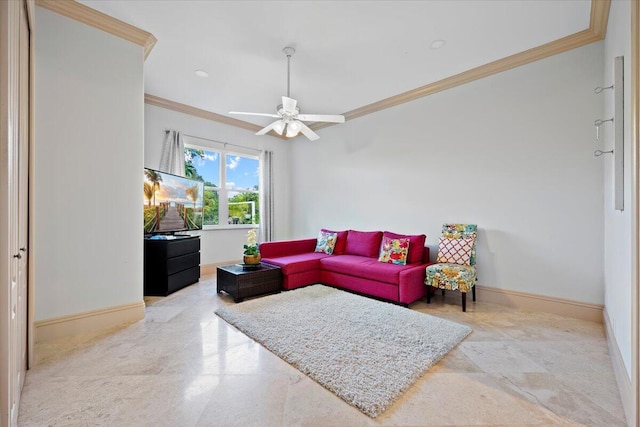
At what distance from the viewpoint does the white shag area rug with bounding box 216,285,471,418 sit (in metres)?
1.80

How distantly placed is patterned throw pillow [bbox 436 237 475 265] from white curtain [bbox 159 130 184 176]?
4233 millimetres

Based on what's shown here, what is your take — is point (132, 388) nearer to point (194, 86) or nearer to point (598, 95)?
point (194, 86)

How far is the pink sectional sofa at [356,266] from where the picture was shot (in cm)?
337

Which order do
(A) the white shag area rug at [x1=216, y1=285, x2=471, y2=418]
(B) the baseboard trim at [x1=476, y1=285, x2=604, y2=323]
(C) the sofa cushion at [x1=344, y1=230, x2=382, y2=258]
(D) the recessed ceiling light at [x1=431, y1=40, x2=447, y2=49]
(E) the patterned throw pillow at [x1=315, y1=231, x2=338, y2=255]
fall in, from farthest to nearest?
1. (E) the patterned throw pillow at [x1=315, y1=231, x2=338, y2=255]
2. (C) the sofa cushion at [x1=344, y1=230, x2=382, y2=258]
3. (D) the recessed ceiling light at [x1=431, y1=40, x2=447, y2=49]
4. (B) the baseboard trim at [x1=476, y1=285, x2=604, y2=323]
5. (A) the white shag area rug at [x1=216, y1=285, x2=471, y2=418]

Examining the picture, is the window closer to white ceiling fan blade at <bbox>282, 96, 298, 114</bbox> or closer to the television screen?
the television screen

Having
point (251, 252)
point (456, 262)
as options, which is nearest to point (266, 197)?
point (251, 252)

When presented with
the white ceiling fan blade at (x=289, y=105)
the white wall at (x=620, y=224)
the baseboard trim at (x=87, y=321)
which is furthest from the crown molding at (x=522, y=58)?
the baseboard trim at (x=87, y=321)

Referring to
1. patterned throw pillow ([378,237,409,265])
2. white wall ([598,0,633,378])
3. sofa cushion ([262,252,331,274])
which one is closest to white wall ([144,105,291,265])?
sofa cushion ([262,252,331,274])

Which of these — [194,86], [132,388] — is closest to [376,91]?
[194,86]

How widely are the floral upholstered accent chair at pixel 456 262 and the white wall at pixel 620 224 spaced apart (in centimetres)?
113

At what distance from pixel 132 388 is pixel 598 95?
471 centimetres

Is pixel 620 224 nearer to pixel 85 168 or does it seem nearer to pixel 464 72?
pixel 464 72

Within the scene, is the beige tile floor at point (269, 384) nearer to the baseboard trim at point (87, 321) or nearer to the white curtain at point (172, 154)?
the baseboard trim at point (87, 321)

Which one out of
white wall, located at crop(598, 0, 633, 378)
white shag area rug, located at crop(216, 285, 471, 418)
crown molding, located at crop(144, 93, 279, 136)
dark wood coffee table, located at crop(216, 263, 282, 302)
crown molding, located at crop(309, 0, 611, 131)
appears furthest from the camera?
crown molding, located at crop(144, 93, 279, 136)
